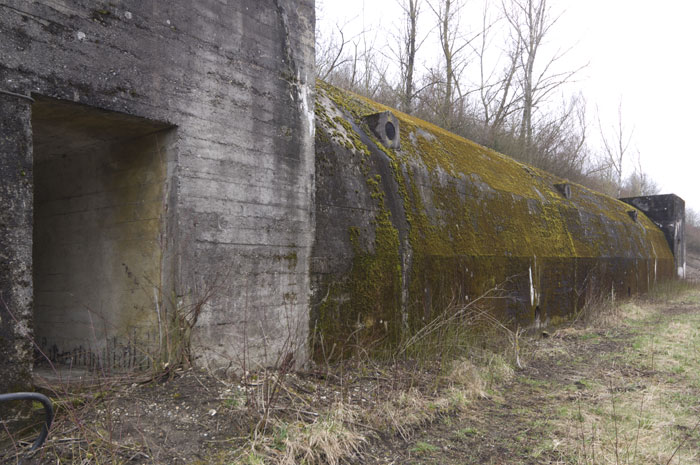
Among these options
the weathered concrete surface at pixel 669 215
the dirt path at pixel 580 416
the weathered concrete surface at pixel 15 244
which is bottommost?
the dirt path at pixel 580 416

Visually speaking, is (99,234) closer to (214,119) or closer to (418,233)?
(214,119)

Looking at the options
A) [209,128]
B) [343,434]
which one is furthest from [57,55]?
[343,434]

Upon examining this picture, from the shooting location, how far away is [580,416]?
4.12 meters

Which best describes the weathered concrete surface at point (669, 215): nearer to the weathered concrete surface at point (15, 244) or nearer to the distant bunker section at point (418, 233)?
the distant bunker section at point (418, 233)

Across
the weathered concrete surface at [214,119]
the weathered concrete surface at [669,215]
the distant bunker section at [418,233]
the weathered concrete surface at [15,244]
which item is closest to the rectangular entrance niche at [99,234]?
the weathered concrete surface at [214,119]

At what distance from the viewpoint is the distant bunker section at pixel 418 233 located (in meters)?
5.15

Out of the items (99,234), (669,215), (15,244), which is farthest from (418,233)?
(669,215)

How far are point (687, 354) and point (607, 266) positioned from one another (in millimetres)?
5479

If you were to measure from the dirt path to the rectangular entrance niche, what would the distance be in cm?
207

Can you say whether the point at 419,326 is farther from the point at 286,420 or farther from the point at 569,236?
the point at 569,236

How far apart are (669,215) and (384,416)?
1951 cm

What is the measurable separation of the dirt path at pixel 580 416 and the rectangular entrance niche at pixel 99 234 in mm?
2068

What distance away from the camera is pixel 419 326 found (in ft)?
19.6

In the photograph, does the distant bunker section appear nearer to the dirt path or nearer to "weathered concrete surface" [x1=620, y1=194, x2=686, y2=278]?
the dirt path
